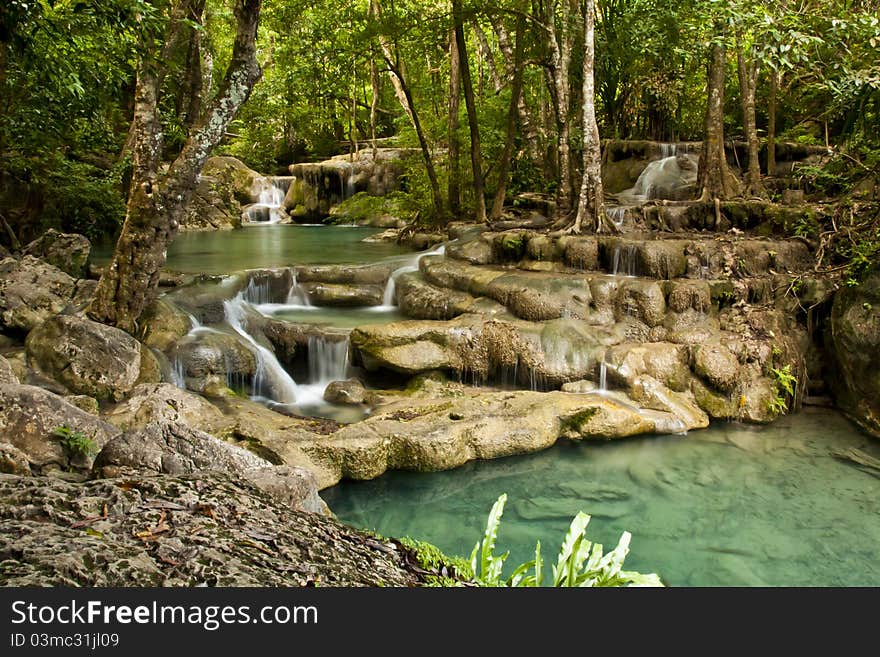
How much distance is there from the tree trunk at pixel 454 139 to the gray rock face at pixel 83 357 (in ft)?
31.9

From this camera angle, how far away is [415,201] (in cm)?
1600

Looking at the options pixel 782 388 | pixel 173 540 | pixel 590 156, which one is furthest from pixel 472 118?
pixel 173 540

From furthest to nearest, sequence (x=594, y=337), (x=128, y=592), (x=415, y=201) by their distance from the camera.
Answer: (x=415, y=201)
(x=594, y=337)
(x=128, y=592)

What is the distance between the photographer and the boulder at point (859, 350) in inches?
294

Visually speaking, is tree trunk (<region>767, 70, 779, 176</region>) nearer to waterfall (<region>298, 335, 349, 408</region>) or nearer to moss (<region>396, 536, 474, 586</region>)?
waterfall (<region>298, 335, 349, 408</region>)

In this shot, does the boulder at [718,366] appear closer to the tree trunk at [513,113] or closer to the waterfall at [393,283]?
the waterfall at [393,283]

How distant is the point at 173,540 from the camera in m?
2.41

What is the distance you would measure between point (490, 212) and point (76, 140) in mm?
8570

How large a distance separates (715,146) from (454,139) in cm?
597

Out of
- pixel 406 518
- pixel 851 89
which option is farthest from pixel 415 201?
pixel 406 518

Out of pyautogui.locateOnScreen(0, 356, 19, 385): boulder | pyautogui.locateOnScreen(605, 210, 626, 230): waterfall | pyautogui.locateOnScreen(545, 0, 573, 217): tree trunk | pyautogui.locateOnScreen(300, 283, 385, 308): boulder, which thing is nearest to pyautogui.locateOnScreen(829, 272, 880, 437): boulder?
pyautogui.locateOnScreen(605, 210, 626, 230): waterfall

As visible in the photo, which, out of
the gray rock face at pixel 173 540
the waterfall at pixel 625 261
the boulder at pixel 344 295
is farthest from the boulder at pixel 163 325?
the waterfall at pixel 625 261

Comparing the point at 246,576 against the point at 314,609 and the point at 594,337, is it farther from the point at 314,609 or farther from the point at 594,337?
the point at 594,337

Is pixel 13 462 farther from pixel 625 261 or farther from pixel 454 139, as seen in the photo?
pixel 454 139
